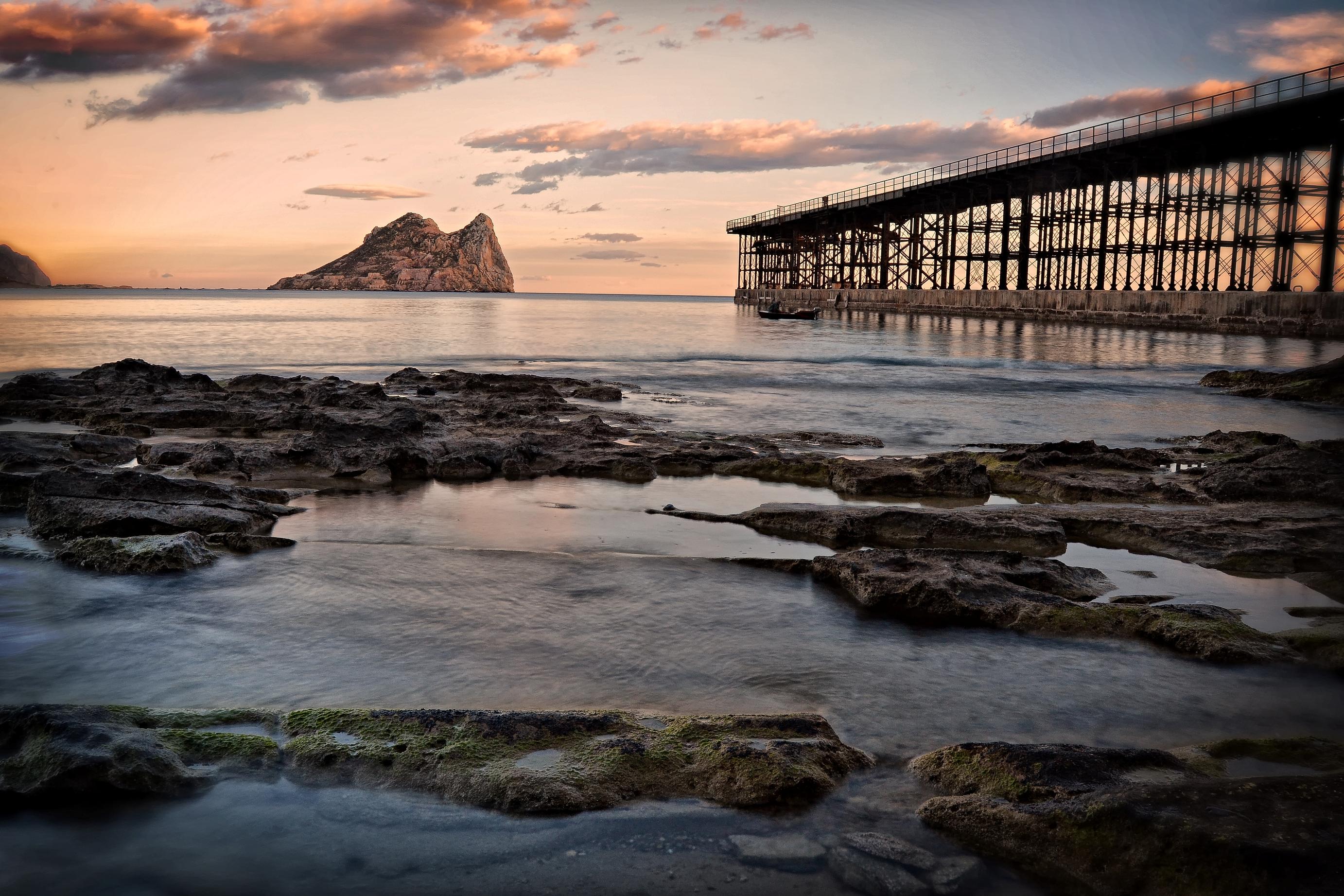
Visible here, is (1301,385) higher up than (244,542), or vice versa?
(1301,385)

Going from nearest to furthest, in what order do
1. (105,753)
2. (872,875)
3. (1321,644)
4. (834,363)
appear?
(872,875)
(105,753)
(1321,644)
(834,363)

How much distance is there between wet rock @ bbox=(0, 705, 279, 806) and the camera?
2.86 metres

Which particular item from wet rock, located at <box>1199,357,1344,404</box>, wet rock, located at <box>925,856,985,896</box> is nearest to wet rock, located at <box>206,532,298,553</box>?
wet rock, located at <box>925,856,985,896</box>

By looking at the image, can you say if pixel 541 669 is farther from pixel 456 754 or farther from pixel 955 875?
pixel 955 875

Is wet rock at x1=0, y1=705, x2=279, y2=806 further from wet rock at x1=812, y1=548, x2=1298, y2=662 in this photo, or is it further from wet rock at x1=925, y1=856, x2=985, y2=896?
wet rock at x1=812, y1=548, x2=1298, y2=662

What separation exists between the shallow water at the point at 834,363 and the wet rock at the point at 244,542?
6.40 meters

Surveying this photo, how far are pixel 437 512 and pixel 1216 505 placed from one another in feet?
18.6

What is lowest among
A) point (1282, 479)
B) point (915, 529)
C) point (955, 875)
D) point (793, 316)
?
point (955, 875)

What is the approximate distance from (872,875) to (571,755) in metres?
1.03

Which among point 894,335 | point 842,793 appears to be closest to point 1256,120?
point 894,335

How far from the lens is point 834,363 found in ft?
87.2

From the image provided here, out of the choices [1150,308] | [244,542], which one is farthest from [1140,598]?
[1150,308]

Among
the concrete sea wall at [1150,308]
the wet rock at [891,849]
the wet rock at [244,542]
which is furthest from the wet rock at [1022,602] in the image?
the concrete sea wall at [1150,308]

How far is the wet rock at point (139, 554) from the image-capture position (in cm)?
521
